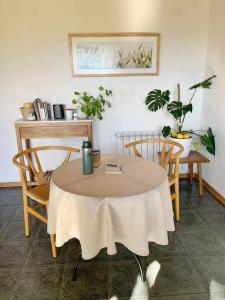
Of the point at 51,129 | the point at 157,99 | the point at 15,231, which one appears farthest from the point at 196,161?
the point at 15,231

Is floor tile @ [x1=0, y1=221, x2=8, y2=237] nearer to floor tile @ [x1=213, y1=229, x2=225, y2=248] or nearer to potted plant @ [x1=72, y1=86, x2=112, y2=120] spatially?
potted plant @ [x1=72, y1=86, x2=112, y2=120]

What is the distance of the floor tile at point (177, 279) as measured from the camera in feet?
5.27

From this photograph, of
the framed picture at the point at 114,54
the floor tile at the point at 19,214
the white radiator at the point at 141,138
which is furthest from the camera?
the white radiator at the point at 141,138

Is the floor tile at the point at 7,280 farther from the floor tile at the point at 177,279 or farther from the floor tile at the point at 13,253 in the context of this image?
the floor tile at the point at 177,279

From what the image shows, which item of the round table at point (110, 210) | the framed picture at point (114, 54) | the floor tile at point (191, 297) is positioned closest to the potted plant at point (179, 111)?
the framed picture at point (114, 54)

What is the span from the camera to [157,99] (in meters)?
2.95

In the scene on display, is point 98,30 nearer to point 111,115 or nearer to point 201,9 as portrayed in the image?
point 111,115

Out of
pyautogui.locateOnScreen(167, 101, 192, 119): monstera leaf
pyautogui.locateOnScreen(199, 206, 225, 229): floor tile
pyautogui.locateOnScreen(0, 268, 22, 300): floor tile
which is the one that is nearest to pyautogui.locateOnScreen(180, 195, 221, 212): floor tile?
pyautogui.locateOnScreen(199, 206, 225, 229): floor tile

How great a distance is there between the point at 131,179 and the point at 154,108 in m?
1.63

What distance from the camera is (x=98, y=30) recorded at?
2.88 meters

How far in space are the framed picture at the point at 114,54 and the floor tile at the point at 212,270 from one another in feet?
7.33

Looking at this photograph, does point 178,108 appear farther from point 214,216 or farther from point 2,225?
point 2,225

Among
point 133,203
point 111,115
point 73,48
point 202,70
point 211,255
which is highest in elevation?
point 73,48

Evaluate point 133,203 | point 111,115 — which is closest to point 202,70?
point 111,115
